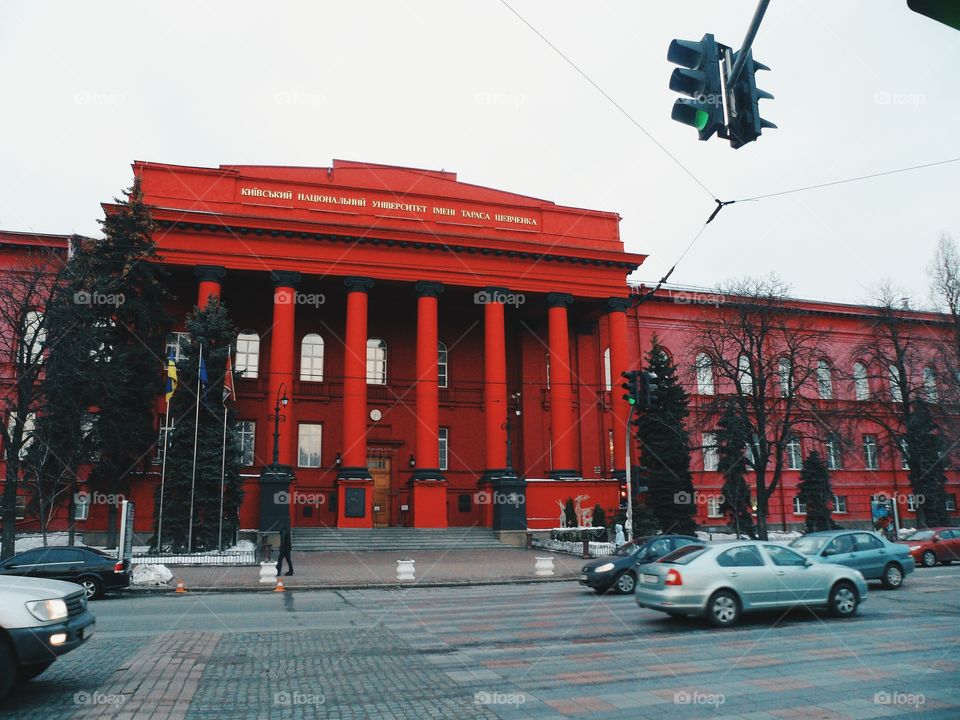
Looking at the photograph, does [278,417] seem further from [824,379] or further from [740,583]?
[824,379]

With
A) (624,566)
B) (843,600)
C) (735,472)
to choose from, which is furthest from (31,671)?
(735,472)

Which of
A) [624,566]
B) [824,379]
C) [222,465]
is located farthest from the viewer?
[824,379]

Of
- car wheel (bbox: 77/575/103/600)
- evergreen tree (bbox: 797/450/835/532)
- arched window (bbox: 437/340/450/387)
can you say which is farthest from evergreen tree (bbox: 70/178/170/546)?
evergreen tree (bbox: 797/450/835/532)

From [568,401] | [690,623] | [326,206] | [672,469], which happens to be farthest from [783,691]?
[326,206]

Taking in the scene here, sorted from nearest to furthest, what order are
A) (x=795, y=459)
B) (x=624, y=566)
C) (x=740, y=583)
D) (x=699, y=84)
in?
1. (x=699, y=84)
2. (x=740, y=583)
3. (x=624, y=566)
4. (x=795, y=459)

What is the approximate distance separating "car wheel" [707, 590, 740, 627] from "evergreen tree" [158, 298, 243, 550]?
807 inches

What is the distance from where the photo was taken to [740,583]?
11.9m

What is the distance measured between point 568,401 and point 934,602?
23.2m

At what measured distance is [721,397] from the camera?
33.9 m

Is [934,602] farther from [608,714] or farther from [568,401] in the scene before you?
[568,401]

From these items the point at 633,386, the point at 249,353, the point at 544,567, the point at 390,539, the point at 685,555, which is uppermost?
the point at 249,353

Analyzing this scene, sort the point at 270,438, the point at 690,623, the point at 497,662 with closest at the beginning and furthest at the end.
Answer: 1. the point at 497,662
2. the point at 690,623
3. the point at 270,438

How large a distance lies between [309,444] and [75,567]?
2017 centimetres

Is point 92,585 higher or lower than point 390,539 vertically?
higher
